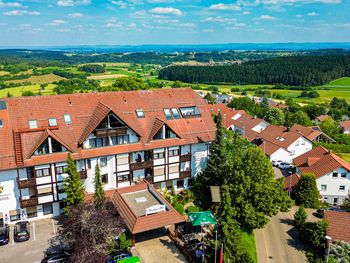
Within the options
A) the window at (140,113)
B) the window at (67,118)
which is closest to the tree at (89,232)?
the window at (67,118)

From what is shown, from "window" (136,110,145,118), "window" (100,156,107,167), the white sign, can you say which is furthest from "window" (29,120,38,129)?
the white sign

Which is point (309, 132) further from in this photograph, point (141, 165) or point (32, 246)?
point (32, 246)

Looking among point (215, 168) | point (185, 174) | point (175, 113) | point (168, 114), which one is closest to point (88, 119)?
point (168, 114)

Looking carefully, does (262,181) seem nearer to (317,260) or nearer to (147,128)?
(317,260)

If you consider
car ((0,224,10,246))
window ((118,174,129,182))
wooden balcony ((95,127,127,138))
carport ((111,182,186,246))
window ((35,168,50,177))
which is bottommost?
car ((0,224,10,246))

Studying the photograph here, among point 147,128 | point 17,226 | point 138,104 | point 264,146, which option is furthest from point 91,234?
point 264,146

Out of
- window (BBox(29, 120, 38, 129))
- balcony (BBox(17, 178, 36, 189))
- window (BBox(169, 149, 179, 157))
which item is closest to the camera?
balcony (BBox(17, 178, 36, 189))

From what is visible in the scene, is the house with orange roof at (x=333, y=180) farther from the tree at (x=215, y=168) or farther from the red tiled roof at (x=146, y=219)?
the red tiled roof at (x=146, y=219)

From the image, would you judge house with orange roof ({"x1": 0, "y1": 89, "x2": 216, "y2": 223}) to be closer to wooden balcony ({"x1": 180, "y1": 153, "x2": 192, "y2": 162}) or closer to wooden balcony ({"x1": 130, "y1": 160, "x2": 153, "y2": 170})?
wooden balcony ({"x1": 180, "y1": 153, "x2": 192, "y2": 162})
